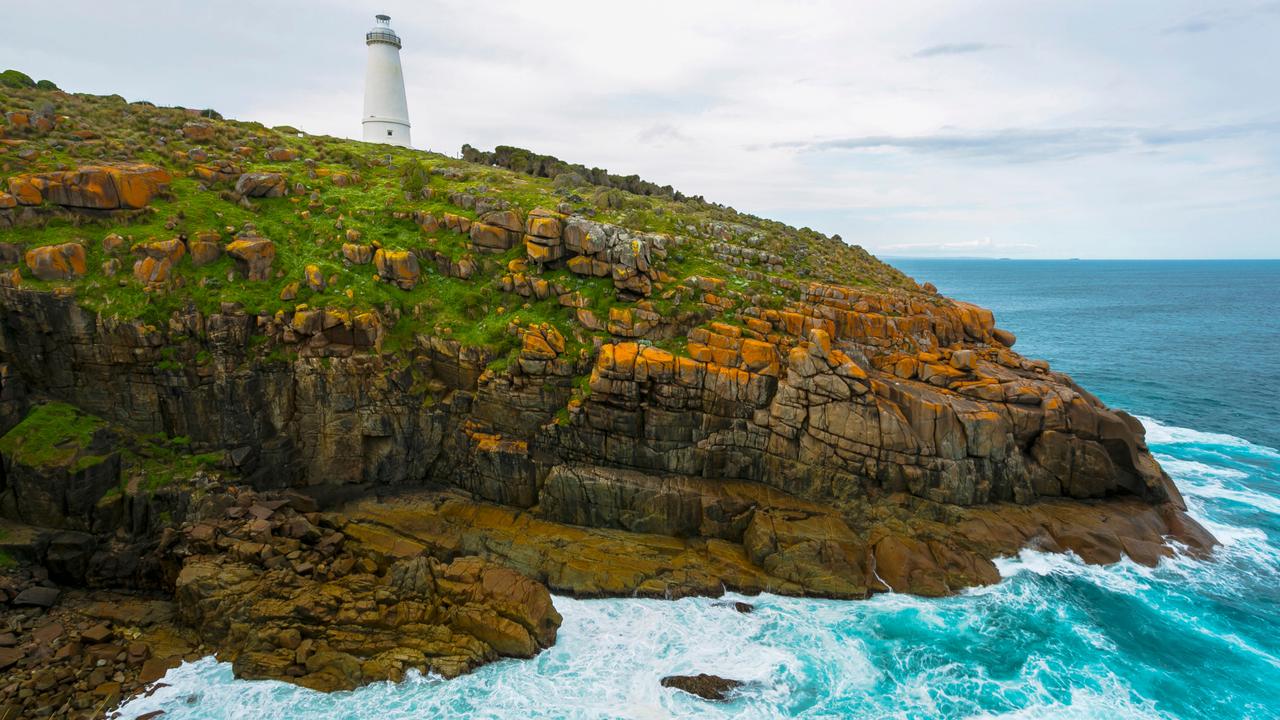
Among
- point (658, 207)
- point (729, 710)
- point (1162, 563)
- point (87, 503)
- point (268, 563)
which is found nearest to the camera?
point (729, 710)

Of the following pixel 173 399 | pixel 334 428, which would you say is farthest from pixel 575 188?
pixel 173 399

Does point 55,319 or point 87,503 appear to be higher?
point 55,319

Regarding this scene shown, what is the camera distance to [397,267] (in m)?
30.7

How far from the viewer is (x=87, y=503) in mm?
23766

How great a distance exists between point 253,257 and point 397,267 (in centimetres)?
687

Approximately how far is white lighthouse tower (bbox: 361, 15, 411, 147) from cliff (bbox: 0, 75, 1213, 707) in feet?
73.3

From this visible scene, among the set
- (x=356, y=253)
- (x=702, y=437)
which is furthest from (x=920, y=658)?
(x=356, y=253)

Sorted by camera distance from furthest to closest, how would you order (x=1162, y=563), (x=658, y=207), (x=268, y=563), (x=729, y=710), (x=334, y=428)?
(x=658, y=207), (x=334, y=428), (x=1162, y=563), (x=268, y=563), (x=729, y=710)

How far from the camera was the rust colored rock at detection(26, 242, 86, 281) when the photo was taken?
2536 centimetres

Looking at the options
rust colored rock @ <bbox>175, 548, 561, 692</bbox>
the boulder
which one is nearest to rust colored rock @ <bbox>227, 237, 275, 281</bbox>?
rust colored rock @ <bbox>175, 548, 561, 692</bbox>

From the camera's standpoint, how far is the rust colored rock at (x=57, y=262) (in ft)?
83.2

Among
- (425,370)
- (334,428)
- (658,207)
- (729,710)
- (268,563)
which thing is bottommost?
(729,710)

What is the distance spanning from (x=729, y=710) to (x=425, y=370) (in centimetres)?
2116

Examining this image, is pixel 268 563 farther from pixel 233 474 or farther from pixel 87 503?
pixel 87 503
